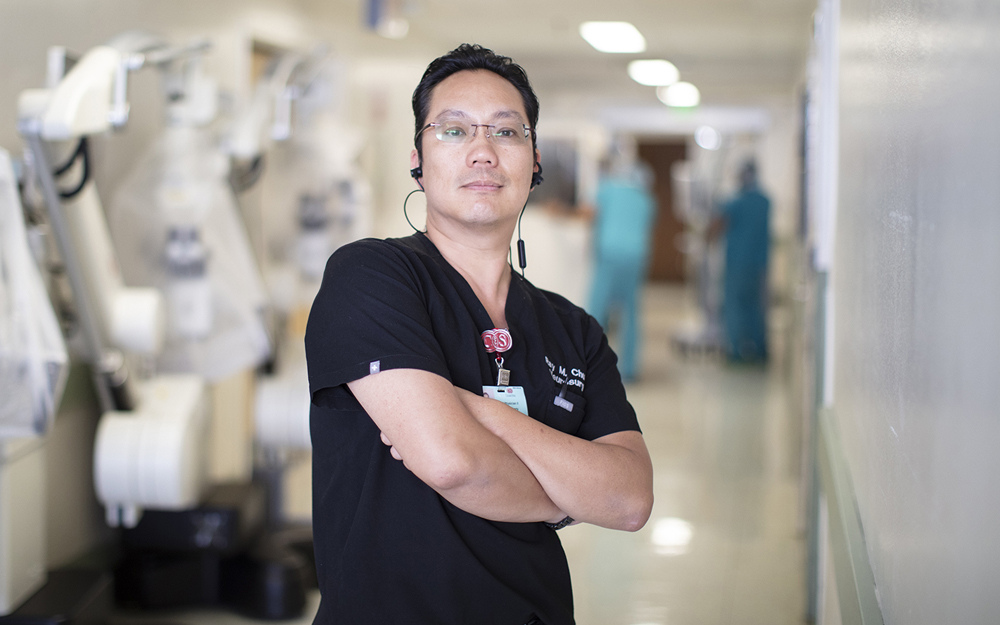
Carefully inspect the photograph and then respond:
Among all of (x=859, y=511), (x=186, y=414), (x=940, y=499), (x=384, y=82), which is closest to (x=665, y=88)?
(x=384, y=82)

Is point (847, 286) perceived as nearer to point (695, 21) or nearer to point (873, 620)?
point (873, 620)

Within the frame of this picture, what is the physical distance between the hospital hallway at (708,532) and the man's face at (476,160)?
67.0 inches

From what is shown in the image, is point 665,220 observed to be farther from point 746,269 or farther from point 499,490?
point 499,490

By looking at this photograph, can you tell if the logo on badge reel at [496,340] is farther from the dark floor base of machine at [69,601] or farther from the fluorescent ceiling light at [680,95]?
the fluorescent ceiling light at [680,95]

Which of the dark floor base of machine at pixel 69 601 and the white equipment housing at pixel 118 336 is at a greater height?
the white equipment housing at pixel 118 336

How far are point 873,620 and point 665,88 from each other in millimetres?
9257

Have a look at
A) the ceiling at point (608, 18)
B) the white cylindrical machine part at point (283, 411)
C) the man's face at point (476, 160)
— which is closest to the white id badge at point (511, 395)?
the man's face at point (476, 160)

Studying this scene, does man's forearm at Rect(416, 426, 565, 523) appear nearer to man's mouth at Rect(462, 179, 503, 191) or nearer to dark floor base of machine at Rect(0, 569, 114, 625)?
man's mouth at Rect(462, 179, 503, 191)

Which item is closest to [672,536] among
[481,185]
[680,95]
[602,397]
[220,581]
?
[220,581]

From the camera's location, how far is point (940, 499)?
0.65 meters

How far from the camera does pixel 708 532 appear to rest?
3.54m

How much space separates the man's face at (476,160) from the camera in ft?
4.07

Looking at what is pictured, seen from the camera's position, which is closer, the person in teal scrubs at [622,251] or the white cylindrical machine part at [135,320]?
the white cylindrical machine part at [135,320]

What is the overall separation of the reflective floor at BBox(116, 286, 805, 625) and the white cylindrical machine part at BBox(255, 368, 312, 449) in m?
0.55
